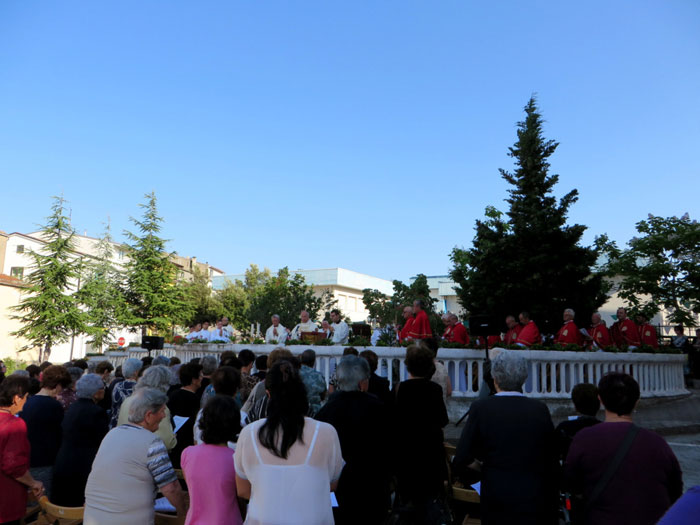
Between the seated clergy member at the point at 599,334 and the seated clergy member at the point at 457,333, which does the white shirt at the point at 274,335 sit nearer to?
the seated clergy member at the point at 457,333

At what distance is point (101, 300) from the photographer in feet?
122

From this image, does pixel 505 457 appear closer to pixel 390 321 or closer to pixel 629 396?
pixel 629 396

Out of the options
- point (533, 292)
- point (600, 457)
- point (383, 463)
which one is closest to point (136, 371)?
point (383, 463)

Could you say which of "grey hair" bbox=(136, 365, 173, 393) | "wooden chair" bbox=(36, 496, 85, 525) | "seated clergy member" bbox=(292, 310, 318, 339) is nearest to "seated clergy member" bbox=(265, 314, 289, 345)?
"seated clergy member" bbox=(292, 310, 318, 339)

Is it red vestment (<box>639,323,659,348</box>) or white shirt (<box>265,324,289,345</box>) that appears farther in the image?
white shirt (<box>265,324,289,345</box>)

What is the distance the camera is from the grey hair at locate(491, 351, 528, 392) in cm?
362

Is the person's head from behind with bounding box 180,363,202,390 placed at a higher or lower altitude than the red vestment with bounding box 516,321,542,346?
lower

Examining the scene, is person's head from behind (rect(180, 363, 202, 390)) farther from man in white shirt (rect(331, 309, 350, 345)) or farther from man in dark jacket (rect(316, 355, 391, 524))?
man in white shirt (rect(331, 309, 350, 345))

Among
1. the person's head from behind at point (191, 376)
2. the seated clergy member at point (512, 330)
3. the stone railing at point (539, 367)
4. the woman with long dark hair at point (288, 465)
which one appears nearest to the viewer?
the woman with long dark hair at point (288, 465)

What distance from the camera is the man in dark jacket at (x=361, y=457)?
3764 millimetres

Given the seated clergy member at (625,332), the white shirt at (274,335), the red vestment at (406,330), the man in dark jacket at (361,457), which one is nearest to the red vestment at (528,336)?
the red vestment at (406,330)

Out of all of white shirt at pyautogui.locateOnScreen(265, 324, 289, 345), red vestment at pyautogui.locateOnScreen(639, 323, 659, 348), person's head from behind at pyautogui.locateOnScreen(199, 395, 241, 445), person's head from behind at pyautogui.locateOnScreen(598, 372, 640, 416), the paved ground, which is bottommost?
Answer: the paved ground

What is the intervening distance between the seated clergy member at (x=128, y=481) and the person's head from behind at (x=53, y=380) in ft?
7.74

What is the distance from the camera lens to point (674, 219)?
22.8 m
